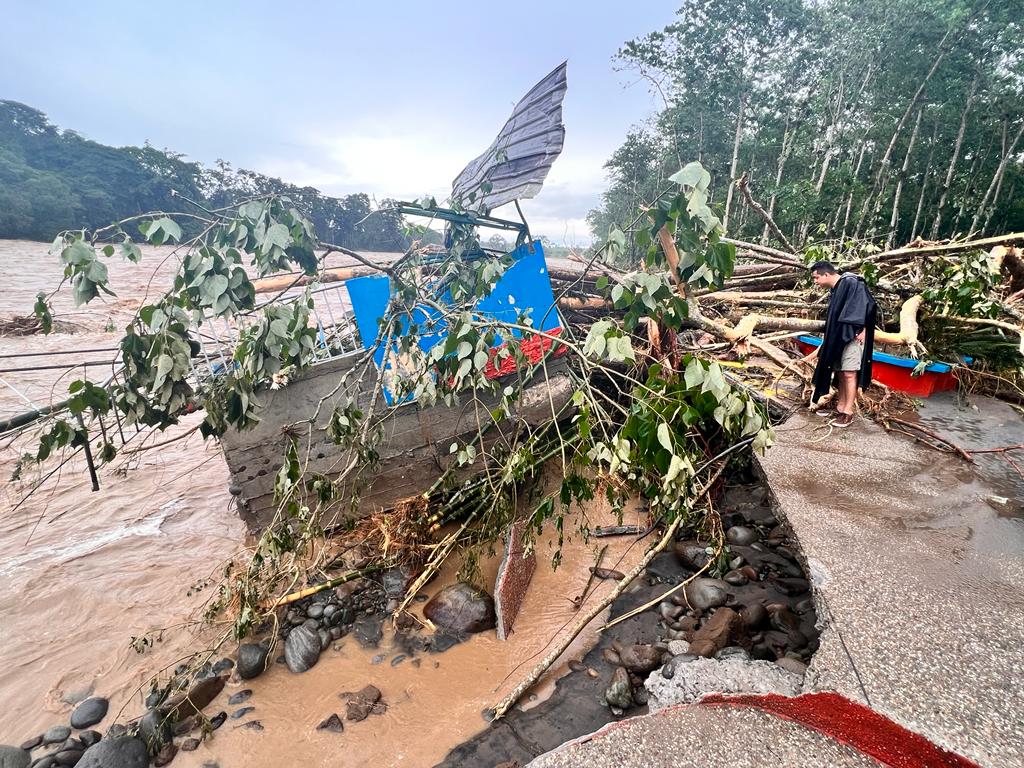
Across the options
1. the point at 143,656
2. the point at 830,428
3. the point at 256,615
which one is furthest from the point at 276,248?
the point at 830,428

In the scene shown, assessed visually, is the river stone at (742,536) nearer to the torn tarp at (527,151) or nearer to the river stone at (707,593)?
the river stone at (707,593)

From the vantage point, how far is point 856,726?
5.32ft

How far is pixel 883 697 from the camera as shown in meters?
1.64

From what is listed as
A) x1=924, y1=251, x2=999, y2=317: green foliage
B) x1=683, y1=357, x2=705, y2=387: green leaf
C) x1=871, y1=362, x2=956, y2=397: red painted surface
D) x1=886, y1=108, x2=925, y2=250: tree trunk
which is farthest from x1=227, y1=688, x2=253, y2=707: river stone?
x1=886, y1=108, x2=925, y2=250: tree trunk

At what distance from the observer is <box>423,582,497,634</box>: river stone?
372cm

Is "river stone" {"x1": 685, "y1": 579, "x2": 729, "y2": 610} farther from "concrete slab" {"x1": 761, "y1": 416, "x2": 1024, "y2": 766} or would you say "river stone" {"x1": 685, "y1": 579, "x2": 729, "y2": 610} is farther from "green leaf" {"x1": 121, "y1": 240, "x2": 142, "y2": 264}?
"green leaf" {"x1": 121, "y1": 240, "x2": 142, "y2": 264}

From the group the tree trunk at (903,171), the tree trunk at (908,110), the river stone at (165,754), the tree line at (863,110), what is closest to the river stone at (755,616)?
the river stone at (165,754)

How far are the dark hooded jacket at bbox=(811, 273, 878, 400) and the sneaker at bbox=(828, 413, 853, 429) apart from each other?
33 cm

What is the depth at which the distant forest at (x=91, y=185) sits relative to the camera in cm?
2509

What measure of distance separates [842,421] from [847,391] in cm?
26

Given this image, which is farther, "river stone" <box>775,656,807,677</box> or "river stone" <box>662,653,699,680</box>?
"river stone" <box>662,653,699,680</box>

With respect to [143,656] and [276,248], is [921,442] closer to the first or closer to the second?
[276,248]

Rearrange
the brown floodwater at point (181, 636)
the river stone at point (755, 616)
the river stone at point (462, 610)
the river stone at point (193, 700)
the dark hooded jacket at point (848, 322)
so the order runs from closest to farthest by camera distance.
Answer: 1. the river stone at point (755, 616)
2. the brown floodwater at point (181, 636)
3. the river stone at point (193, 700)
4. the river stone at point (462, 610)
5. the dark hooded jacket at point (848, 322)

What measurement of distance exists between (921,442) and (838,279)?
4.84 feet
